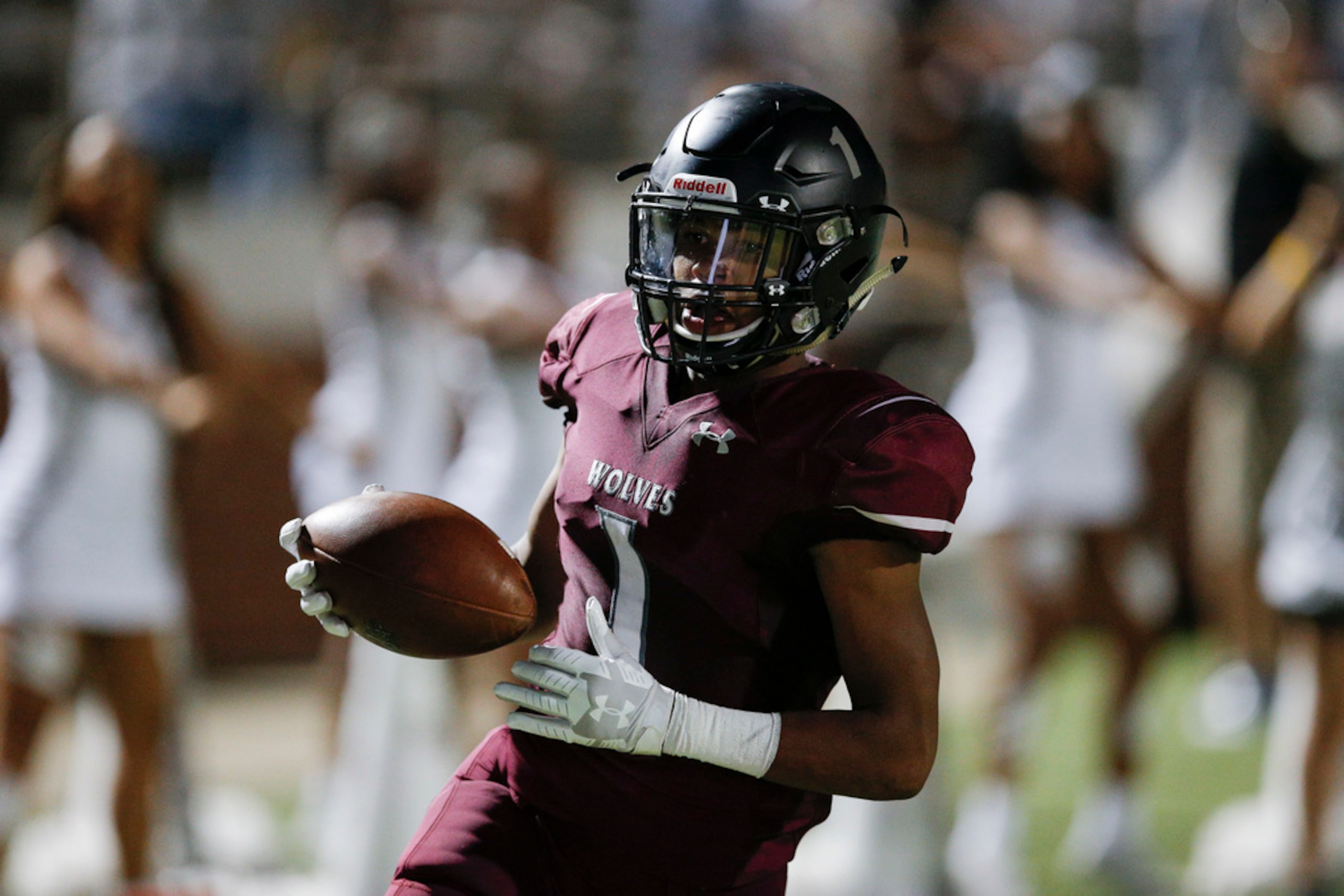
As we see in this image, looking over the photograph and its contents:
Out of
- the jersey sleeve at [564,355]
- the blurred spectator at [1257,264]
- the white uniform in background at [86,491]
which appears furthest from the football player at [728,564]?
the blurred spectator at [1257,264]

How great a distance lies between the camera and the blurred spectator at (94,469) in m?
4.16

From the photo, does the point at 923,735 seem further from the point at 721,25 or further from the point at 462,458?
the point at 721,25

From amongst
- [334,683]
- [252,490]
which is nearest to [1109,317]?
[334,683]

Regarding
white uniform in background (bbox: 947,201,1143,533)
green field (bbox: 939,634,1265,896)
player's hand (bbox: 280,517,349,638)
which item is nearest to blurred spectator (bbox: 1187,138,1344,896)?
green field (bbox: 939,634,1265,896)

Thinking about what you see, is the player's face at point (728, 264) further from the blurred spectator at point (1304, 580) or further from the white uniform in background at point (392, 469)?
the blurred spectator at point (1304, 580)

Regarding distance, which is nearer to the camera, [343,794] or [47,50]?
[343,794]

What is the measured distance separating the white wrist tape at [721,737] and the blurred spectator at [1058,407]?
3.18 meters

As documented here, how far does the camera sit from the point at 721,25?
8.91m

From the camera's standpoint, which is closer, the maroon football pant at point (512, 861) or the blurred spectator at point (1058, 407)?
the maroon football pant at point (512, 861)

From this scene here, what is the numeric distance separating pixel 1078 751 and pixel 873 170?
474 centimetres

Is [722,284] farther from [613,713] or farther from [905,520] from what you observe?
[613,713]

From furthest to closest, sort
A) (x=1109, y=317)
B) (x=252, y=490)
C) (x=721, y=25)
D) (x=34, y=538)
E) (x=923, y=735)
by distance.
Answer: (x=721, y=25) → (x=252, y=490) → (x=1109, y=317) → (x=34, y=538) → (x=923, y=735)

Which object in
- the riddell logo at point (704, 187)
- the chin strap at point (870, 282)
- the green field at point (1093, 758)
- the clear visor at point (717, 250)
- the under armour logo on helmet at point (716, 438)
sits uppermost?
the riddell logo at point (704, 187)

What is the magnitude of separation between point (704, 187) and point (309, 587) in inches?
27.5
